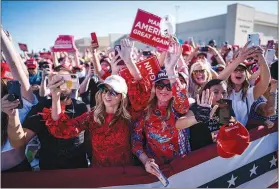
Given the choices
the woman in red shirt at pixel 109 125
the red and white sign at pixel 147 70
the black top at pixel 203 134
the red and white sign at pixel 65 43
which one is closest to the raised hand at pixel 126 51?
the red and white sign at pixel 147 70

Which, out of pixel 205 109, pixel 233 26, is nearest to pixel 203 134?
pixel 205 109

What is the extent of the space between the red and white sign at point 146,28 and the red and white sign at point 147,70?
243 millimetres

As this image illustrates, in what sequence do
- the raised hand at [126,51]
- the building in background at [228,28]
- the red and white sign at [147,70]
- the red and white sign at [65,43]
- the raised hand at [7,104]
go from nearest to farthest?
the raised hand at [7,104]
the raised hand at [126,51]
the red and white sign at [147,70]
the red and white sign at [65,43]
the building in background at [228,28]

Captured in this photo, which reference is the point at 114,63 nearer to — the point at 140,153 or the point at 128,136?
the point at 128,136

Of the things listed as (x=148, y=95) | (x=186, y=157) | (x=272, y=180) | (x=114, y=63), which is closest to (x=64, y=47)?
(x=114, y=63)

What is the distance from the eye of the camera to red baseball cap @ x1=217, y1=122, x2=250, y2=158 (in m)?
2.12

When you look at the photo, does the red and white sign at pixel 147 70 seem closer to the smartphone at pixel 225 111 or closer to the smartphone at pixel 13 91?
the smartphone at pixel 225 111

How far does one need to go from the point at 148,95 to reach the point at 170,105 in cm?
35

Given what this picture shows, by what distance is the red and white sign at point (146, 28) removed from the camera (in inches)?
116

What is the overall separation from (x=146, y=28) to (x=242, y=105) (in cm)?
166

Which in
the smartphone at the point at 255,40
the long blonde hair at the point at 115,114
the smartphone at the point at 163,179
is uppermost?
the smartphone at the point at 255,40

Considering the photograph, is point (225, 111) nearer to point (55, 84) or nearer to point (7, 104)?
point (55, 84)

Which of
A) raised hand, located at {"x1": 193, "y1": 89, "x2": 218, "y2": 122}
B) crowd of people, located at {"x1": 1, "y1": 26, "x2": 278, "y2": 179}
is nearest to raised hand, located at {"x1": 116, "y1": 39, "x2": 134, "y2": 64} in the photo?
crowd of people, located at {"x1": 1, "y1": 26, "x2": 278, "y2": 179}

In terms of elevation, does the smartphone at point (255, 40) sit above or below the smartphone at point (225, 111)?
above
